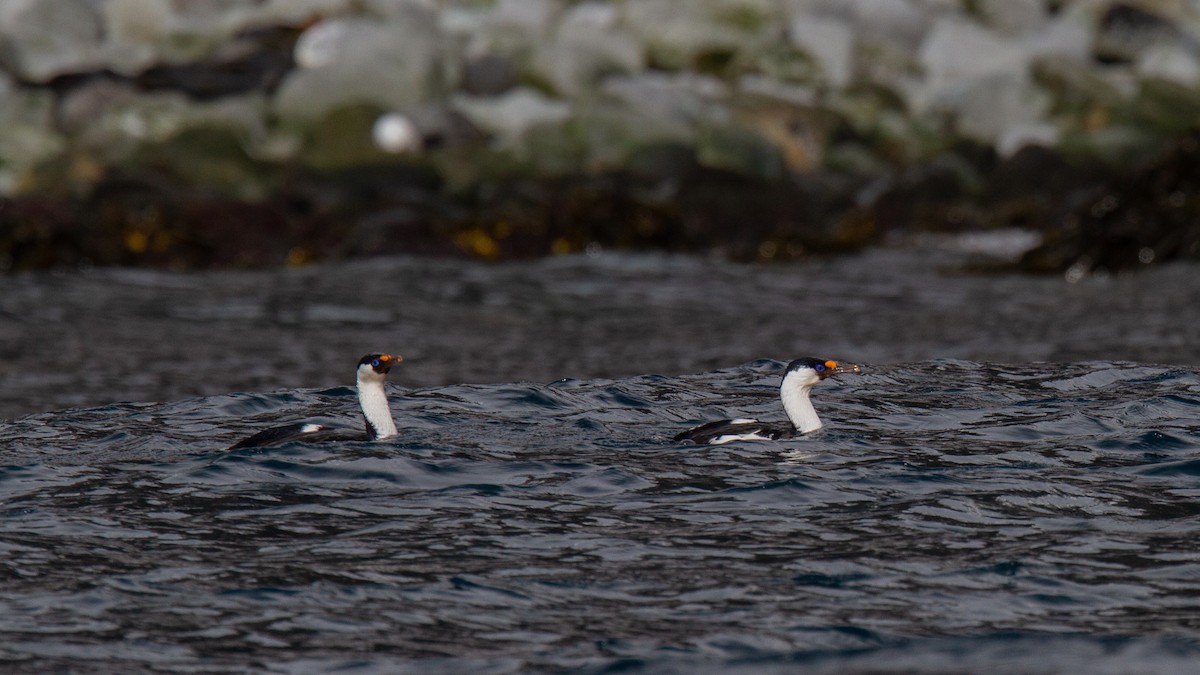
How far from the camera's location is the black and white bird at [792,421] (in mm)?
10195

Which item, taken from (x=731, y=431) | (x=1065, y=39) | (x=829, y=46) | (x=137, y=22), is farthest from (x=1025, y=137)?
(x=731, y=431)

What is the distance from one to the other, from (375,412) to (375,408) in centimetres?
2

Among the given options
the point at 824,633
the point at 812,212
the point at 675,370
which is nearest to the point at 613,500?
the point at 824,633

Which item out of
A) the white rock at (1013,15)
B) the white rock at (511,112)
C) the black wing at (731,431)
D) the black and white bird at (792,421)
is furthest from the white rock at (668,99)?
the black wing at (731,431)

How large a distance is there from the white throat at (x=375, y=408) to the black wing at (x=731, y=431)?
176 centimetres

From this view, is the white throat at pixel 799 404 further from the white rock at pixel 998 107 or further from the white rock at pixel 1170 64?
the white rock at pixel 1170 64

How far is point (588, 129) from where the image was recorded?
84.0 feet

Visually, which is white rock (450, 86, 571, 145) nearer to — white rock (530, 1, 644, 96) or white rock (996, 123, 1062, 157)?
white rock (530, 1, 644, 96)

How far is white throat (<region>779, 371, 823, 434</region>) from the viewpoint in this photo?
10648 millimetres

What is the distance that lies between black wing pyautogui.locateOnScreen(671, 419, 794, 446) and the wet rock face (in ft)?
34.5

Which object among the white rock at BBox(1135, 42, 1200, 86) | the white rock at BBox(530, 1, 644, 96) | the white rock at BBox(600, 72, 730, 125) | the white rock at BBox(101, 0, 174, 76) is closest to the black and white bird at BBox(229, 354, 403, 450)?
the white rock at BBox(600, 72, 730, 125)

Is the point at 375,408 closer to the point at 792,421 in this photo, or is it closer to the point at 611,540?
the point at 792,421

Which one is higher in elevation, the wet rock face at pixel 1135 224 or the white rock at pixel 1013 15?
the white rock at pixel 1013 15

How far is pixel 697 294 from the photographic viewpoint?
1911 centimetres
